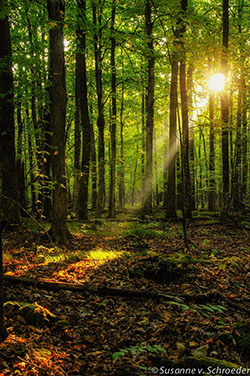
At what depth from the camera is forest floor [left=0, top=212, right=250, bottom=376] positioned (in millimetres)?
2713

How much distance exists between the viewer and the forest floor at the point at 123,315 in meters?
2.71

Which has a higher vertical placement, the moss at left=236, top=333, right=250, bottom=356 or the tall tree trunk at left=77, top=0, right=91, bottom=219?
the tall tree trunk at left=77, top=0, right=91, bottom=219

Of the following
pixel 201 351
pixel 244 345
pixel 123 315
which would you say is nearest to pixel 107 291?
pixel 123 315

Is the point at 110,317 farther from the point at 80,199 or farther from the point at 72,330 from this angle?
the point at 80,199

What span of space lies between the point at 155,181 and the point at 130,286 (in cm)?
2655

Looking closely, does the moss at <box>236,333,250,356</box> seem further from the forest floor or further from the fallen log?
the fallen log

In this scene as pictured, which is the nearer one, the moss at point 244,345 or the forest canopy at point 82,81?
the moss at point 244,345

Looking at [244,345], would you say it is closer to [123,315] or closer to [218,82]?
[123,315]

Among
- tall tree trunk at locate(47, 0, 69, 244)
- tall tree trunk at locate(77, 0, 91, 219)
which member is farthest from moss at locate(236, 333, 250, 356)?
tall tree trunk at locate(77, 0, 91, 219)

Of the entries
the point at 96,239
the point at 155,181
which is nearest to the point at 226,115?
the point at 96,239

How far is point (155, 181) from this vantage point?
3083 centimetres

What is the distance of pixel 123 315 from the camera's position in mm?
3777

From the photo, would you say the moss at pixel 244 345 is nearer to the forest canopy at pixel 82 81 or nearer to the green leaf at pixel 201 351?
the green leaf at pixel 201 351

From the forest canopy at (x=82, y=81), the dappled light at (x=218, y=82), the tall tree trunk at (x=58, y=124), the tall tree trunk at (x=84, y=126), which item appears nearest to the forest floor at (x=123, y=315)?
the tall tree trunk at (x=58, y=124)
